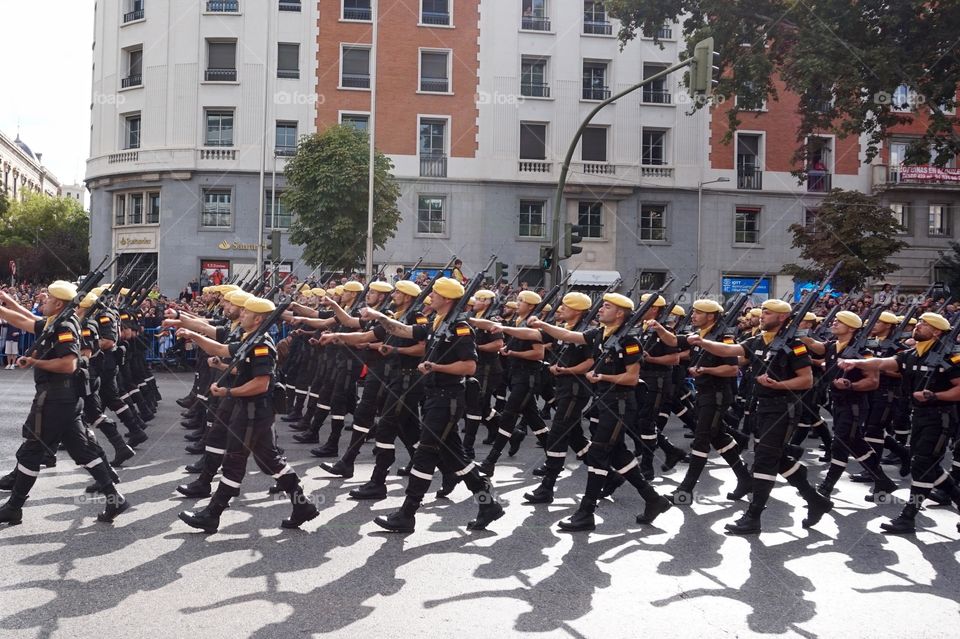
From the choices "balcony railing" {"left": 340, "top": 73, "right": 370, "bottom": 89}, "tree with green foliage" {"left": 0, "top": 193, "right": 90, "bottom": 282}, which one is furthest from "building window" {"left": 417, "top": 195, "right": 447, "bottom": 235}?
"tree with green foliage" {"left": 0, "top": 193, "right": 90, "bottom": 282}

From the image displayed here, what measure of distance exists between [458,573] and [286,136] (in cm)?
3120

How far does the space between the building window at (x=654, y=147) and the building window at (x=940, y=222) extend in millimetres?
11905

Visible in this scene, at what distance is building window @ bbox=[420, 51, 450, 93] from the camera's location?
3544cm

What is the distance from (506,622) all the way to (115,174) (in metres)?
34.7

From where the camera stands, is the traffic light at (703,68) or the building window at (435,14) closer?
the traffic light at (703,68)

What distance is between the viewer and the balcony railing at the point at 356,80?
35250mm

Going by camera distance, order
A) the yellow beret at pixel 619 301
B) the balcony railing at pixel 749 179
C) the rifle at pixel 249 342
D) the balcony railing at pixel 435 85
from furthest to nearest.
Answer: the balcony railing at pixel 749 179 < the balcony railing at pixel 435 85 < the yellow beret at pixel 619 301 < the rifle at pixel 249 342

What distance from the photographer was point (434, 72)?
3559 centimetres

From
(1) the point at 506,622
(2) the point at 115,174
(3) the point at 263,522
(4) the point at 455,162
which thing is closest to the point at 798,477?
(1) the point at 506,622

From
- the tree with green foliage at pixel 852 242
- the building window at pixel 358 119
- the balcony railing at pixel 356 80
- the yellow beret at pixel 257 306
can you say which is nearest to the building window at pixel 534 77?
the balcony railing at pixel 356 80

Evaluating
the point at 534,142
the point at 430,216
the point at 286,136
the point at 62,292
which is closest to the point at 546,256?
the point at 62,292

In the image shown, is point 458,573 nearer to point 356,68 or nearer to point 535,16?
point 356,68

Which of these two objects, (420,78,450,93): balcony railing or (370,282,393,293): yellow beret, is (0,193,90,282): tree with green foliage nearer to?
(420,78,450,93): balcony railing

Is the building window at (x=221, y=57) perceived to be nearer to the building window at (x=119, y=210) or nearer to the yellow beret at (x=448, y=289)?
the building window at (x=119, y=210)
